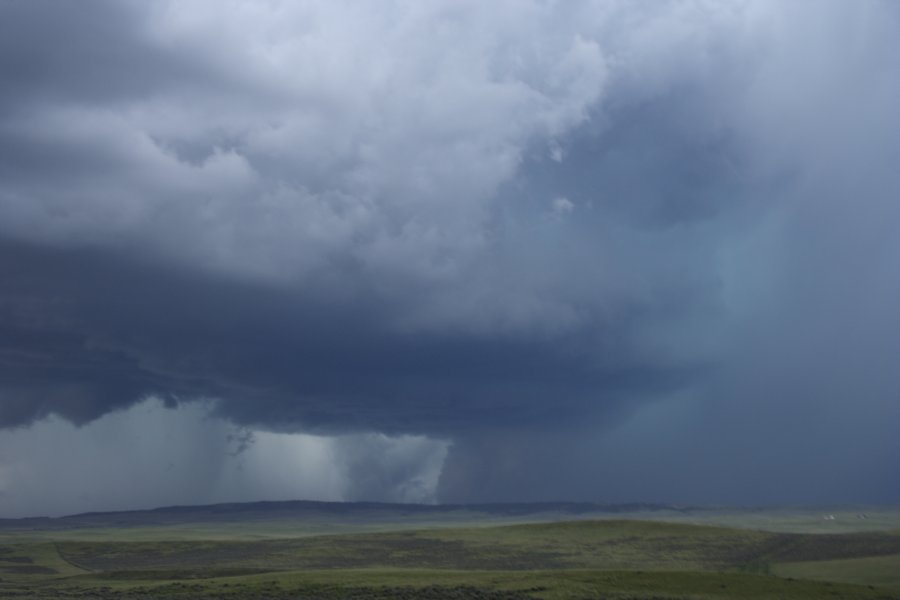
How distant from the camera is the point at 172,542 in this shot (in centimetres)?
16712

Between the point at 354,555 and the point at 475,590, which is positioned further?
the point at 354,555

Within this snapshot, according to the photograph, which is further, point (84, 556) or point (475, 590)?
point (84, 556)

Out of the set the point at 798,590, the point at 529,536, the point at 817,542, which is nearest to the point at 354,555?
the point at 529,536

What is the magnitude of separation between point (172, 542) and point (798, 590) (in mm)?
124720

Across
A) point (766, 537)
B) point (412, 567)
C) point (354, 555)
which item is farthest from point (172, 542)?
point (766, 537)

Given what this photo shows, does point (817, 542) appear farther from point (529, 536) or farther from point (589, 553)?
point (529, 536)

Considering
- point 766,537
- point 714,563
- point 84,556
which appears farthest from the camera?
point 84,556

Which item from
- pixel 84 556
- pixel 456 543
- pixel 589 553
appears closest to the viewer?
pixel 589 553

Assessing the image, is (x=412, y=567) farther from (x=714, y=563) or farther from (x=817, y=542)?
(x=817, y=542)

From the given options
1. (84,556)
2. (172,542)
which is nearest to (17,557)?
(84,556)

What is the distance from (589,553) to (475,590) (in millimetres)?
40261

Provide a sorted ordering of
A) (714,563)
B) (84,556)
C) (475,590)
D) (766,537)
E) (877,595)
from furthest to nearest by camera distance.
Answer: (84,556)
(766,537)
(714,563)
(475,590)
(877,595)

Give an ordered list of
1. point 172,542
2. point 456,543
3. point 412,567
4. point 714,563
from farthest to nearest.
Result: point 172,542 < point 456,543 < point 412,567 < point 714,563

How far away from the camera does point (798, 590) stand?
67000mm
